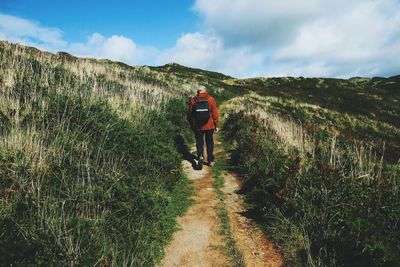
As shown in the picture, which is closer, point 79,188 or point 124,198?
point 79,188

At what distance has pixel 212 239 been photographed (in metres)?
3.39

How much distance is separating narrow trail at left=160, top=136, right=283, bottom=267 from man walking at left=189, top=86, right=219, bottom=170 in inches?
78.7

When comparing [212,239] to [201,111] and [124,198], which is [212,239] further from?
[201,111]

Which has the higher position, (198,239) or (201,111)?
(201,111)

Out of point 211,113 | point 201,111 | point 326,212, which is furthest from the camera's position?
point 211,113

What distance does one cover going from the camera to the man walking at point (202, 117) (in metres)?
6.47

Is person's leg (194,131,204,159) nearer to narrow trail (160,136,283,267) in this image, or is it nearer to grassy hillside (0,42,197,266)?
grassy hillside (0,42,197,266)

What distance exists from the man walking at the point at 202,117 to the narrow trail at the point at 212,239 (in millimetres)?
2000

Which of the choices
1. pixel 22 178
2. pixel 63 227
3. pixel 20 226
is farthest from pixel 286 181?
pixel 22 178

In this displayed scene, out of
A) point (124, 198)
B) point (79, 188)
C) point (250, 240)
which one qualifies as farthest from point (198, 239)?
point (79, 188)

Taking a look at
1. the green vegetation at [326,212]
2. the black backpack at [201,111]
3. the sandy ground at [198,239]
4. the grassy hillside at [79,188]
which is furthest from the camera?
the black backpack at [201,111]

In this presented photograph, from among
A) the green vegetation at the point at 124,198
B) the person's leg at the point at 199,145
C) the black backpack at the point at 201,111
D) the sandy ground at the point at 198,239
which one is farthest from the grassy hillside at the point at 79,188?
the black backpack at the point at 201,111

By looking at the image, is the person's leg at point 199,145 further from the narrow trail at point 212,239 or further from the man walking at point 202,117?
the narrow trail at point 212,239

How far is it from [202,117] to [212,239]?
12.6 feet
